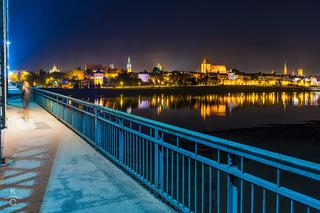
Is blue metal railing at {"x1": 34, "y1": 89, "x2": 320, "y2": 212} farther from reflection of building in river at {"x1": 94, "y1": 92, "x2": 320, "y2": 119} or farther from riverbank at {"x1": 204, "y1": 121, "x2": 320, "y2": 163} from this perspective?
reflection of building in river at {"x1": 94, "y1": 92, "x2": 320, "y2": 119}

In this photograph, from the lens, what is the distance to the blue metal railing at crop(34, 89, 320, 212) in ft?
11.7

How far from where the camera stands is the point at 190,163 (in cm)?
633

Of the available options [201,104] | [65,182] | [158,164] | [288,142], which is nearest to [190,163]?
[158,164]

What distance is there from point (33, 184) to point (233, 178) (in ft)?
13.4

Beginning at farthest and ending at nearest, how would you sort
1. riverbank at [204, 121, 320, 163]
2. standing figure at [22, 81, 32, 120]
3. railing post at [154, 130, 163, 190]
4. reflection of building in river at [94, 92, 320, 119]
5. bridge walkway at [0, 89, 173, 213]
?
reflection of building in river at [94, 92, 320, 119]
riverbank at [204, 121, 320, 163]
standing figure at [22, 81, 32, 120]
railing post at [154, 130, 163, 190]
bridge walkway at [0, 89, 173, 213]

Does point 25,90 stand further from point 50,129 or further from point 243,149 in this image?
point 243,149

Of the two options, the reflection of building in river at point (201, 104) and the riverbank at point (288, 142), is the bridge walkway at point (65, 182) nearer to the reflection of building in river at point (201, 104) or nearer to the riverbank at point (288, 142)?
the riverbank at point (288, 142)

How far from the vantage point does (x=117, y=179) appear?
738 centimetres

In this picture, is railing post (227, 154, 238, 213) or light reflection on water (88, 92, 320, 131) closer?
railing post (227, 154, 238, 213)

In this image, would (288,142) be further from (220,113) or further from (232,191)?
(220,113)

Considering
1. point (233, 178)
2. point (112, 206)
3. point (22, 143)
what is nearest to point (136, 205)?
point (112, 206)

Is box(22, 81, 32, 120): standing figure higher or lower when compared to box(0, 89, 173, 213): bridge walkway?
higher

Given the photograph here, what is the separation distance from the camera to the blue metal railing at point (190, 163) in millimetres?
3562

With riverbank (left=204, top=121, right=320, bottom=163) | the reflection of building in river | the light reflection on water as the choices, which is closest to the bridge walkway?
Result: riverbank (left=204, top=121, right=320, bottom=163)
